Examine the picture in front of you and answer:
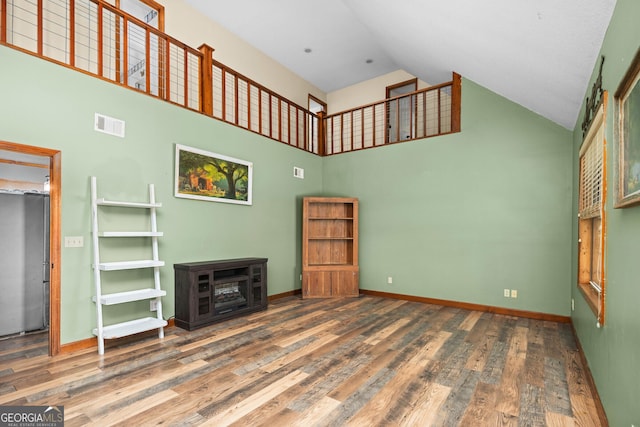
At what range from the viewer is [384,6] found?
379 centimetres

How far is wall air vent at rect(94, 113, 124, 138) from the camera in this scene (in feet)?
10.7

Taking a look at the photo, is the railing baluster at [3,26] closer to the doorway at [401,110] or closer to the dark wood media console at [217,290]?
the dark wood media console at [217,290]

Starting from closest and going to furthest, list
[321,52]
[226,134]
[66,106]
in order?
1. [66,106]
2. [226,134]
3. [321,52]

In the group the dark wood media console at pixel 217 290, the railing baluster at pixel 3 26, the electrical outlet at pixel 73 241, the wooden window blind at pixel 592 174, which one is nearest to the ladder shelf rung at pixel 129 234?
the electrical outlet at pixel 73 241

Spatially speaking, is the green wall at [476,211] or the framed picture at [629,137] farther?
the green wall at [476,211]

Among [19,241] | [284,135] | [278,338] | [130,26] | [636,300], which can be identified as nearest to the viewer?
[636,300]

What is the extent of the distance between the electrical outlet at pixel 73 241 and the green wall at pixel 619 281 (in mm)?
4174

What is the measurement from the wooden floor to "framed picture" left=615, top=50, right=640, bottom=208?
1499 millimetres

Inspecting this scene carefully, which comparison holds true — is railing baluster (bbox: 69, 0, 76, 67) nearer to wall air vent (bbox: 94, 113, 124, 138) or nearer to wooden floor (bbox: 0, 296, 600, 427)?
wall air vent (bbox: 94, 113, 124, 138)

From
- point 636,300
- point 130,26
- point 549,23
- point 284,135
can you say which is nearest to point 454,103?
point 549,23

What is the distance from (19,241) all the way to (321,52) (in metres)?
5.71

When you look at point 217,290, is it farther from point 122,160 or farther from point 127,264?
point 122,160

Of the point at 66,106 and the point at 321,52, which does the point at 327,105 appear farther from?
the point at 66,106

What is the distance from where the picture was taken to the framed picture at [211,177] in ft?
13.2
